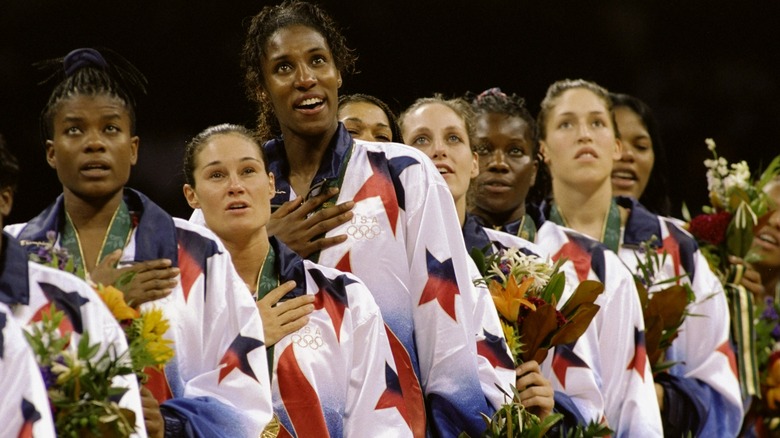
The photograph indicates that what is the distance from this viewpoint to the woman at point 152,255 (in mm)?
3184

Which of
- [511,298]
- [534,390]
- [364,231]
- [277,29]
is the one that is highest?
[277,29]

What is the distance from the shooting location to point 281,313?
11.3 ft

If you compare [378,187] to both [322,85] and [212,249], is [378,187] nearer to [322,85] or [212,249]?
[322,85]

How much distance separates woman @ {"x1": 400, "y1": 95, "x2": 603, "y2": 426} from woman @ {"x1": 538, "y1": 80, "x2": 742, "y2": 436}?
0.49 metres

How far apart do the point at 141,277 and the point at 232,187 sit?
40 cm

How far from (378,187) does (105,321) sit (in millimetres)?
1142

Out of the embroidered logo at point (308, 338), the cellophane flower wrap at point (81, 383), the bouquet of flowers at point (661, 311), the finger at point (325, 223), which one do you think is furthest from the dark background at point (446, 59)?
the cellophane flower wrap at point (81, 383)

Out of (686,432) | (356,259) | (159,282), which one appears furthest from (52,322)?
(686,432)

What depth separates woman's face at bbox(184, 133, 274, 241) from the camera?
11.5ft

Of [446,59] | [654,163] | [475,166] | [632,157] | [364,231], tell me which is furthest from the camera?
[446,59]

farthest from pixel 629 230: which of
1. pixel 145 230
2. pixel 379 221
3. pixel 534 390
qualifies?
pixel 145 230

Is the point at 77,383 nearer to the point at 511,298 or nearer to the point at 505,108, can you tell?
the point at 511,298

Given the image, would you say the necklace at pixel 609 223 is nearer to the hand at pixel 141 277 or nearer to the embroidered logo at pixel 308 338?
the embroidered logo at pixel 308 338

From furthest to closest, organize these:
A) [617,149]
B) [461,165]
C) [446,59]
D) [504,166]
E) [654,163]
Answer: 1. [446,59]
2. [654,163]
3. [617,149]
4. [504,166]
5. [461,165]
